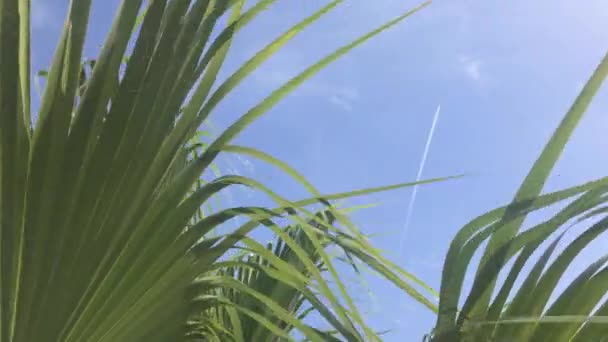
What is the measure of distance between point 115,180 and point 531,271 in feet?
1.49

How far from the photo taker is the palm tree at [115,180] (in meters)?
0.83

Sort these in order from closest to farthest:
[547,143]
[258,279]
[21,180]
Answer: [547,143] → [21,180] → [258,279]

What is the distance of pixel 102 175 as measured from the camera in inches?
33.3

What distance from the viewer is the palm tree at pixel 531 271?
67 centimetres

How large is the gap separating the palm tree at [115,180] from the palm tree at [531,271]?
118 mm

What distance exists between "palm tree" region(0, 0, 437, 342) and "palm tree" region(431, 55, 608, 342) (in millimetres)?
118

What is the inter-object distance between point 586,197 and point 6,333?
622 millimetres

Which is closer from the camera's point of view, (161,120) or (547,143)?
(547,143)

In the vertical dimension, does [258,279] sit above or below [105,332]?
above

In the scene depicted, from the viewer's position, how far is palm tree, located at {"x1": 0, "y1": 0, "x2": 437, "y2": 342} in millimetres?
833

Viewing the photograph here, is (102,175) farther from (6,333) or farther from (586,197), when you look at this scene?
(586,197)

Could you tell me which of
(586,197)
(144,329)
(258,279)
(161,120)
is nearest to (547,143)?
(586,197)

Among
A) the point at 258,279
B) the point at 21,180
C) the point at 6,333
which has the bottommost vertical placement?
the point at 6,333

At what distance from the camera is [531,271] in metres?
0.69
